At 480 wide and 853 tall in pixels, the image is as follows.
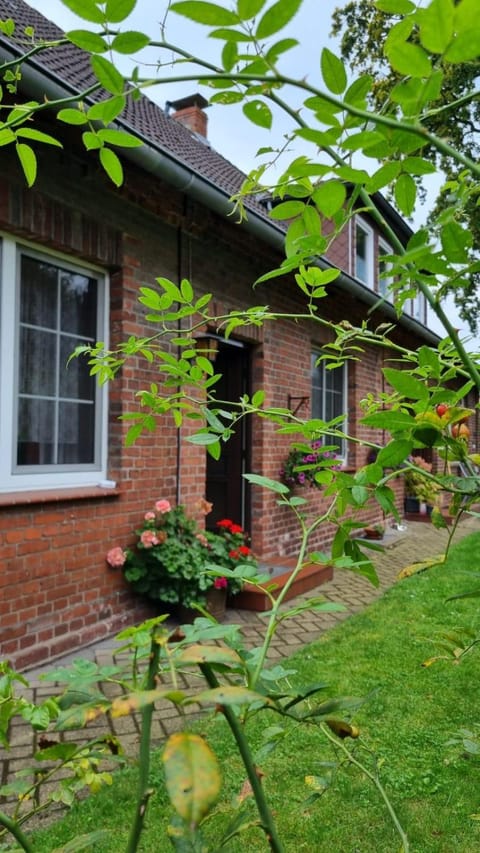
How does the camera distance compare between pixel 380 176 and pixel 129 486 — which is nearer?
pixel 380 176

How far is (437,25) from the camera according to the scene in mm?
536

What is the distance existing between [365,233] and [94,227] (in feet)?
25.4

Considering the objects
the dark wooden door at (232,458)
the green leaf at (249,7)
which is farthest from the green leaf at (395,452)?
the dark wooden door at (232,458)

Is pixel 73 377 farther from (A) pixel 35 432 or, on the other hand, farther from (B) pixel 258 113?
(B) pixel 258 113

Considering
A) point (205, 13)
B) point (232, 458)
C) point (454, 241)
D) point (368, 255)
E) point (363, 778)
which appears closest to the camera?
point (205, 13)

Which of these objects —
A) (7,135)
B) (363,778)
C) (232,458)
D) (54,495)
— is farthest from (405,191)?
(232,458)

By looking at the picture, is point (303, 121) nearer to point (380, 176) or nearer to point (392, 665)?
point (380, 176)

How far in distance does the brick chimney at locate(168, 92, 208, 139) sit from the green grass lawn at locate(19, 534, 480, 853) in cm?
847

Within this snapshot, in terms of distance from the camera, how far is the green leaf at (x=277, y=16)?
57 centimetres

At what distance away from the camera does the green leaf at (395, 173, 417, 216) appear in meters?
0.75

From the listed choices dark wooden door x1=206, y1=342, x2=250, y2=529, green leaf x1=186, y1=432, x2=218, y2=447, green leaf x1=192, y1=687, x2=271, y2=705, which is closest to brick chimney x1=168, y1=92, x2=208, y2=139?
dark wooden door x1=206, y1=342, x2=250, y2=529

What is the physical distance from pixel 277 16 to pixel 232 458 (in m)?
6.09

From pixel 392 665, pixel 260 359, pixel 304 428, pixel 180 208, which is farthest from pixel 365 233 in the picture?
pixel 304 428

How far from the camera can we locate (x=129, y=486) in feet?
14.8
